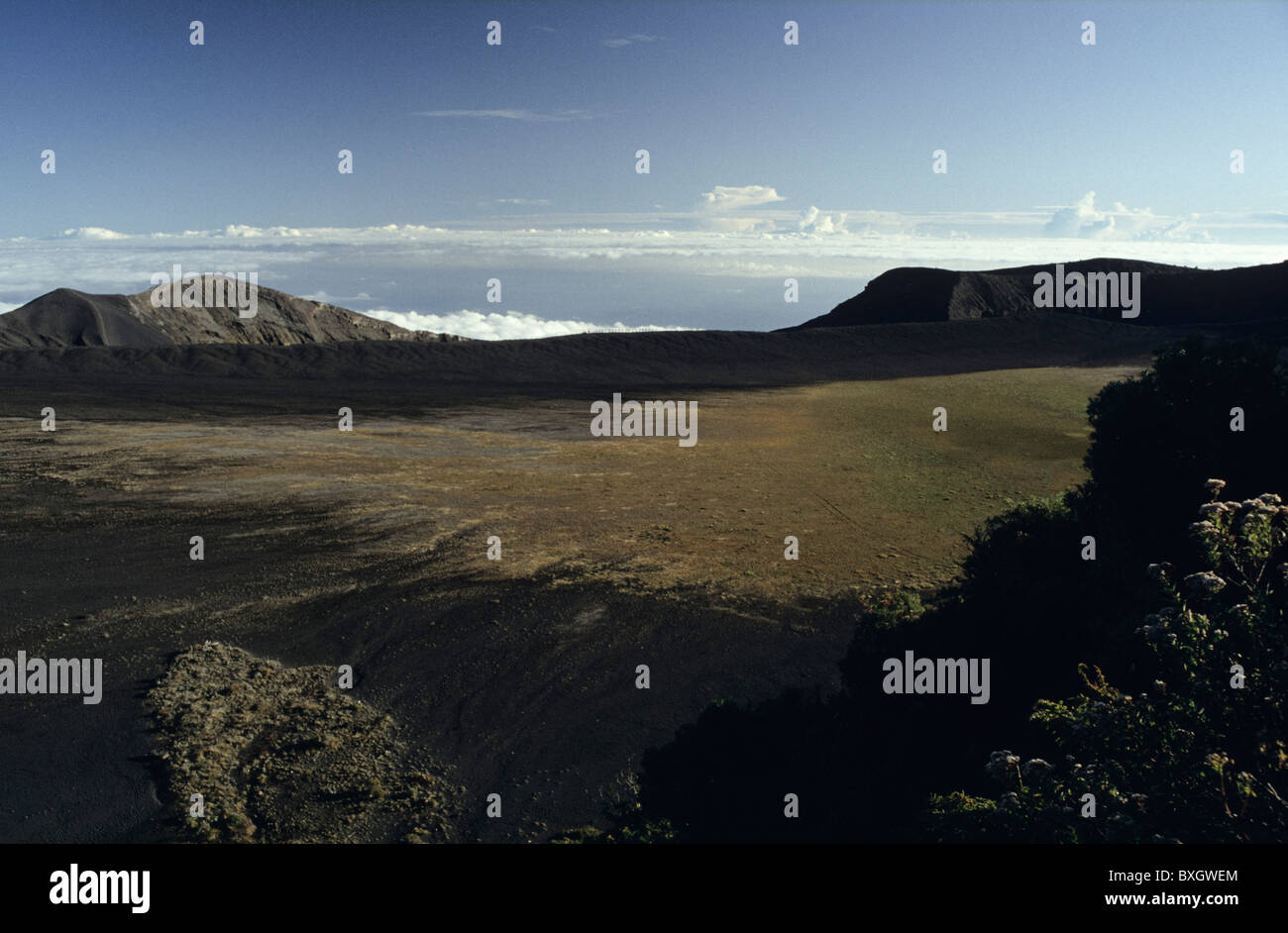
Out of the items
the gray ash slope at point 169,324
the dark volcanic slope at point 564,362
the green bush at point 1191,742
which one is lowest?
the green bush at point 1191,742

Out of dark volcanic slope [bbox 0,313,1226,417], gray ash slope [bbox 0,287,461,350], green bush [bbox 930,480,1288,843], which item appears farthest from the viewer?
gray ash slope [bbox 0,287,461,350]

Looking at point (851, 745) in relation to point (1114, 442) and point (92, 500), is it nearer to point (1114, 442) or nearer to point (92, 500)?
point (1114, 442)

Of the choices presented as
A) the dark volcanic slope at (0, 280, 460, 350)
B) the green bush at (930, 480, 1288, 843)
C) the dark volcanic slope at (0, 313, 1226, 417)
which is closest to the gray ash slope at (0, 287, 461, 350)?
the dark volcanic slope at (0, 280, 460, 350)

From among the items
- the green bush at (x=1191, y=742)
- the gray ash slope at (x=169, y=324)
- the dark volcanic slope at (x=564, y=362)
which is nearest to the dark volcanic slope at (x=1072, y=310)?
the dark volcanic slope at (x=564, y=362)

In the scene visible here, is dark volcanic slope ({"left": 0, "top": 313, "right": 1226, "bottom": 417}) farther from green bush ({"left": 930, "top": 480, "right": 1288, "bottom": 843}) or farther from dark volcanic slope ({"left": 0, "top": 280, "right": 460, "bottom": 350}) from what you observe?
green bush ({"left": 930, "top": 480, "right": 1288, "bottom": 843})

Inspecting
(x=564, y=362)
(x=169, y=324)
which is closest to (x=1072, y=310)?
(x=564, y=362)

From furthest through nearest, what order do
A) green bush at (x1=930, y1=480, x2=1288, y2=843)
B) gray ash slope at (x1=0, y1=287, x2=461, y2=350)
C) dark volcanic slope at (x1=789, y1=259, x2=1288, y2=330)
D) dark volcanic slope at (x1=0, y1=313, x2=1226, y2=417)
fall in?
gray ash slope at (x1=0, y1=287, x2=461, y2=350), dark volcanic slope at (x1=789, y1=259, x2=1288, y2=330), dark volcanic slope at (x1=0, y1=313, x2=1226, y2=417), green bush at (x1=930, y1=480, x2=1288, y2=843)

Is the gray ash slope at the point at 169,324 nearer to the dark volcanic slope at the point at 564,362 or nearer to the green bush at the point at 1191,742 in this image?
the dark volcanic slope at the point at 564,362
